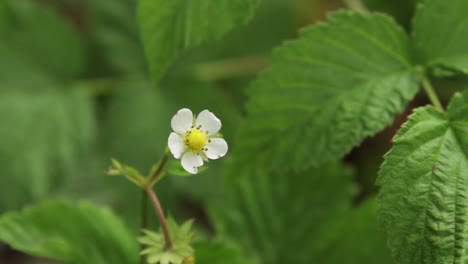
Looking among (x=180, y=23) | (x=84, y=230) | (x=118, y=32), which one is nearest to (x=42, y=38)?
(x=118, y=32)

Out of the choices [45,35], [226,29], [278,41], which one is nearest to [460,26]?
[226,29]

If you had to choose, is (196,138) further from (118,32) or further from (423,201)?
(118,32)

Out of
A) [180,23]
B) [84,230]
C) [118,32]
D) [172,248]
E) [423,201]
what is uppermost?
[118,32]

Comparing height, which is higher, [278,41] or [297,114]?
[278,41]

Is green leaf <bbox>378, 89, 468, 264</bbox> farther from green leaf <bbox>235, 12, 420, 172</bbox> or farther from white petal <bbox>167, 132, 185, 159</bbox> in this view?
white petal <bbox>167, 132, 185, 159</bbox>

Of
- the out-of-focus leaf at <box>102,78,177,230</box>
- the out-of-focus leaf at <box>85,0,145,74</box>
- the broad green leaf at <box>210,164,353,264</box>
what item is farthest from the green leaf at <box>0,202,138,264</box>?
the out-of-focus leaf at <box>85,0,145,74</box>

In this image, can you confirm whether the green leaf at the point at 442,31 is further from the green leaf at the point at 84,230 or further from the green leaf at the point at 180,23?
the green leaf at the point at 84,230

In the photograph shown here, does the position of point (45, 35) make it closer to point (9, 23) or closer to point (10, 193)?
point (9, 23)
